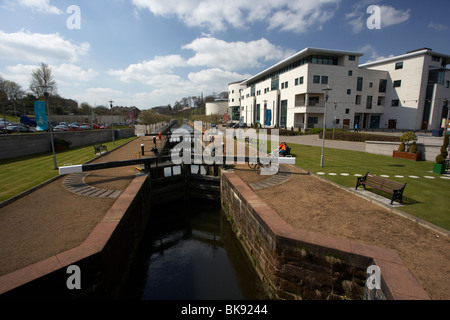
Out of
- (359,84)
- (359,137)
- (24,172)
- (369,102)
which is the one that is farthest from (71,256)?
(369,102)

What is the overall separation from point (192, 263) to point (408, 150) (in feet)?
56.8

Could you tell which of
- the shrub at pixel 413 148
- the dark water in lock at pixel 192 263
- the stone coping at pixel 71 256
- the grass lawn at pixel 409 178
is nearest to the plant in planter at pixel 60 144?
the dark water in lock at pixel 192 263

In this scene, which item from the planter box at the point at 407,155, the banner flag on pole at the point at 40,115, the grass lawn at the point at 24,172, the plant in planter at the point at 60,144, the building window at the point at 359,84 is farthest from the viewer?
the building window at the point at 359,84

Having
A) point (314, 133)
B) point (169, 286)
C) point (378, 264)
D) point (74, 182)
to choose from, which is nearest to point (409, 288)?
point (378, 264)

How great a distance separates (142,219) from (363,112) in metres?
48.7

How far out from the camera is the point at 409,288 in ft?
13.1

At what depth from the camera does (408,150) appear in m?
16.1

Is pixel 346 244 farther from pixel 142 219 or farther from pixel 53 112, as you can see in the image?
pixel 53 112

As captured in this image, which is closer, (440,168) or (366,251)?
(366,251)

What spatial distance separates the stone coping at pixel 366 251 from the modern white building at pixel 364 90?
36.1 m

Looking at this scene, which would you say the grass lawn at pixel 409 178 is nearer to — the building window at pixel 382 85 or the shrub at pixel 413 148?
the shrub at pixel 413 148

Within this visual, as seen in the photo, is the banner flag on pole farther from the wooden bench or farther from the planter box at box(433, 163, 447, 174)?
the planter box at box(433, 163, 447, 174)

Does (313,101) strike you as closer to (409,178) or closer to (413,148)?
(413,148)

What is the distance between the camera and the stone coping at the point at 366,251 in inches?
156
